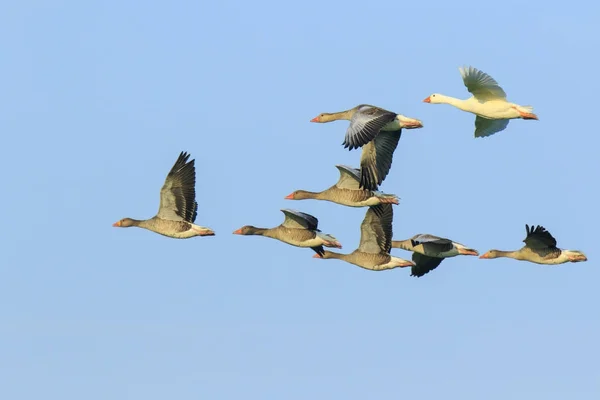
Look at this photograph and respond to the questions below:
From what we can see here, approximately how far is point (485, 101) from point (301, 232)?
5.76m

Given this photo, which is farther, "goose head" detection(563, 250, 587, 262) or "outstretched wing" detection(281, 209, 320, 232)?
"goose head" detection(563, 250, 587, 262)

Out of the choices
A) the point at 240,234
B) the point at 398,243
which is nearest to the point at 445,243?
the point at 398,243

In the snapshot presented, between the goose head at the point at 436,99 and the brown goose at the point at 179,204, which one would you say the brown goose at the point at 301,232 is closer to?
the brown goose at the point at 179,204

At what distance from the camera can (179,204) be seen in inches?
2087

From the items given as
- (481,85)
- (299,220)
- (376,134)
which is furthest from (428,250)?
(376,134)

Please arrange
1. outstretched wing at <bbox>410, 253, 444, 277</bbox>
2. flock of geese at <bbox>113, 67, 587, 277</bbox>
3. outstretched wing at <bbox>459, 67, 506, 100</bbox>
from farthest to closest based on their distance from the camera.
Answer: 1. outstretched wing at <bbox>410, 253, 444, 277</bbox>
2. flock of geese at <bbox>113, 67, 587, 277</bbox>
3. outstretched wing at <bbox>459, 67, 506, 100</bbox>

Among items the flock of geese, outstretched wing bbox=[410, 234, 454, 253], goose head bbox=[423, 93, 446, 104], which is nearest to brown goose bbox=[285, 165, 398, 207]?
the flock of geese

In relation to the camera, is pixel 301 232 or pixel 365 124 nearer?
pixel 365 124

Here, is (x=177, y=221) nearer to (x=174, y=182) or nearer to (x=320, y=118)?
(x=174, y=182)

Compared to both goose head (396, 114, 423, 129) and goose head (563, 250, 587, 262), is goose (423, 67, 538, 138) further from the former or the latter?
goose head (563, 250, 587, 262)

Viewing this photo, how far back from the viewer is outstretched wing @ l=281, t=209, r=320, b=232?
53.0 meters

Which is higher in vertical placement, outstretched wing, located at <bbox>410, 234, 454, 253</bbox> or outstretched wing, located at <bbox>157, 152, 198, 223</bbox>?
outstretched wing, located at <bbox>157, 152, 198, 223</bbox>

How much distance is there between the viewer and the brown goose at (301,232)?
5306 cm

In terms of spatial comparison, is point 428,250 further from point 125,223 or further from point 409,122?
point 125,223
